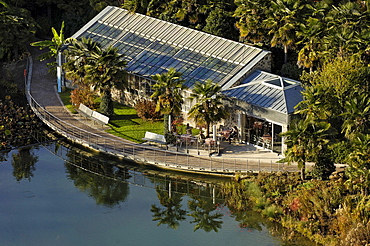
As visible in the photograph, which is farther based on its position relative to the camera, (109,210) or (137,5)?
(137,5)

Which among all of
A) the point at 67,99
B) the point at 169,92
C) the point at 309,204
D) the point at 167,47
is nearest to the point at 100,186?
the point at 169,92

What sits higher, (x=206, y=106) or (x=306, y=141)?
(x=206, y=106)

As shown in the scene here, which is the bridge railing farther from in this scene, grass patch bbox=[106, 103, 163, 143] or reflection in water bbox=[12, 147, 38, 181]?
reflection in water bbox=[12, 147, 38, 181]

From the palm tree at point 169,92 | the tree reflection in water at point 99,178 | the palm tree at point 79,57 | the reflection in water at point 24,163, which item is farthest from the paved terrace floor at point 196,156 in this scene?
the palm tree at point 79,57

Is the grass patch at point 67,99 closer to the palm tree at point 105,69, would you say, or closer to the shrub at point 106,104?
the shrub at point 106,104

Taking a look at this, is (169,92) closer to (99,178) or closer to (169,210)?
(99,178)

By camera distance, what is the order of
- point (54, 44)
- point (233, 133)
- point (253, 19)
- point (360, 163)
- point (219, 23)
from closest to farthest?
1. point (360, 163)
2. point (233, 133)
3. point (253, 19)
4. point (219, 23)
5. point (54, 44)
